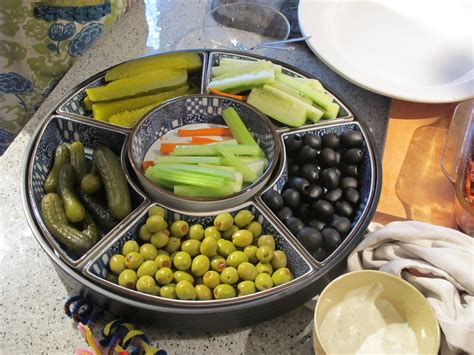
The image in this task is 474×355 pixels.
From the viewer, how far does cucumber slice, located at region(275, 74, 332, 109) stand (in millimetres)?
1565

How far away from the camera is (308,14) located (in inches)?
76.3

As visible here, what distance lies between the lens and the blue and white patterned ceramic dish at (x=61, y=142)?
1.31 m

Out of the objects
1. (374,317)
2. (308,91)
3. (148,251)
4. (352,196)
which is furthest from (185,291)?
(308,91)

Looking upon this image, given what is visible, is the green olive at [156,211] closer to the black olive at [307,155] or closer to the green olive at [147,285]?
the green olive at [147,285]

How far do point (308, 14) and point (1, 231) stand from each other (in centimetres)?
134

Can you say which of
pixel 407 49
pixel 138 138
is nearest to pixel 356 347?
pixel 138 138

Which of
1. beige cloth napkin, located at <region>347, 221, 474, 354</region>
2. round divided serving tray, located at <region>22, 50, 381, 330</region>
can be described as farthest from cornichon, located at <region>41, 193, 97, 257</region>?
beige cloth napkin, located at <region>347, 221, 474, 354</region>

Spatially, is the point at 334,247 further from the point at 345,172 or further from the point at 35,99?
the point at 35,99

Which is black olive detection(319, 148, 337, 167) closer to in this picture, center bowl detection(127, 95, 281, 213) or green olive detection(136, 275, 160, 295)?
center bowl detection(127, 95, 281, 213)

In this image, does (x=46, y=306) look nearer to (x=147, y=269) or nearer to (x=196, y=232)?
(x=147, y=269)

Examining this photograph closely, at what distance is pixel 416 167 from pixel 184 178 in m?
0.71

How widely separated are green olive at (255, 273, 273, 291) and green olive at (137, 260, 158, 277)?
0.24 m

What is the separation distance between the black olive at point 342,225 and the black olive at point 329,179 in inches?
4.5

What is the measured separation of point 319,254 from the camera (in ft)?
4.10
